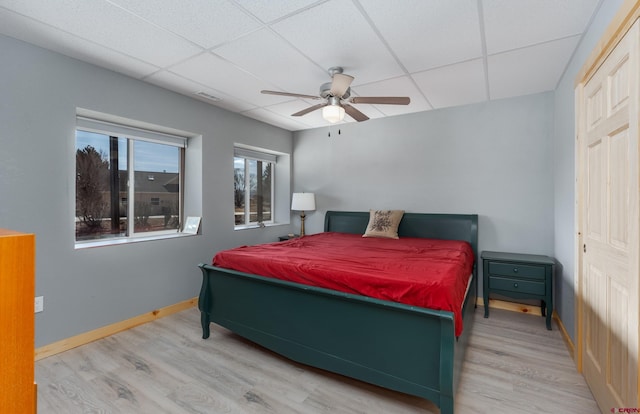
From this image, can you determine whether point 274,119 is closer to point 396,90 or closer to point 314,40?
point 396,90

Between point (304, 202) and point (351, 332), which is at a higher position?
point (304, 202)

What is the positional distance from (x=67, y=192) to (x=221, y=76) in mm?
1710

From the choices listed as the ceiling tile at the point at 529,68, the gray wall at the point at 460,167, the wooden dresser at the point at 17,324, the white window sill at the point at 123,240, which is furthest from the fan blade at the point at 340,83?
the white window sill at the point at 123,240

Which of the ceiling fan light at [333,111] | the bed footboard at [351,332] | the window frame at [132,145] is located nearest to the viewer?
the bed footboard at [351,332]

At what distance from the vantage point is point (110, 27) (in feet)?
6.89

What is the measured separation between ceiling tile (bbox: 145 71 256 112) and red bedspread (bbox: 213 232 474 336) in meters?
1.82

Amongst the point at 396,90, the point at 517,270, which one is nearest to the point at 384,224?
the point at 517,270

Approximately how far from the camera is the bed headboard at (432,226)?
12.0ft

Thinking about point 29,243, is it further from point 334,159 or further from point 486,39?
point 334,159

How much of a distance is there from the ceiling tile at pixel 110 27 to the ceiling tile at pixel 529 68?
265 cm

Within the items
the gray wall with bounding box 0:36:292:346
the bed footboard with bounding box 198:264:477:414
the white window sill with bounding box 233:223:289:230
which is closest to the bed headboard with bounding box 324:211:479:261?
the white window sill with bounding box 233:223:289:230

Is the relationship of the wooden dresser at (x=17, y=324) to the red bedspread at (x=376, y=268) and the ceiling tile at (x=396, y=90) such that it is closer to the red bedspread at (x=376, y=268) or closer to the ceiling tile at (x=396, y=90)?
the red bedspread at (x=376, y=268)

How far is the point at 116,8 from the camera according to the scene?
6.24 feet

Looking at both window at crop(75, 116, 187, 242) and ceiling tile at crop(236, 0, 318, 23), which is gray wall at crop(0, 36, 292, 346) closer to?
window at crop(75, 116, 187, 242)
